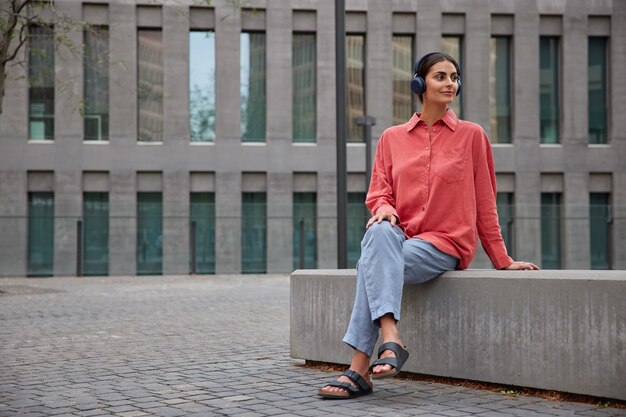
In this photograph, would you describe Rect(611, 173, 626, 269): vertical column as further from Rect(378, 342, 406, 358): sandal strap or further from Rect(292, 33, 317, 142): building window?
Rect(378, 342, 406, 358): sandal strap

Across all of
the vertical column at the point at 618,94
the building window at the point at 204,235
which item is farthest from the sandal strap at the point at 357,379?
the vertical column at the point at 618,94

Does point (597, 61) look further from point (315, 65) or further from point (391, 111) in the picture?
point (315, 65)

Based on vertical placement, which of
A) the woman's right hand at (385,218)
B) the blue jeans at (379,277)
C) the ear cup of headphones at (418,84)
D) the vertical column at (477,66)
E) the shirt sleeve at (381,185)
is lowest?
the blue jeans at (379,277)

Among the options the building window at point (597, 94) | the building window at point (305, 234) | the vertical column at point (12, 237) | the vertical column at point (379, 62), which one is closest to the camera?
the vertical column at point (12, 237)

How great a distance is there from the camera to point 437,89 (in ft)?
18.3

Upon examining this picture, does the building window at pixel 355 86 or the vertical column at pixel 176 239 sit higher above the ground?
the building window at pixel 355 86

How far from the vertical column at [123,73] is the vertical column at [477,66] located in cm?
1031

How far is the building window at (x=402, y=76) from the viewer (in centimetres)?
2753

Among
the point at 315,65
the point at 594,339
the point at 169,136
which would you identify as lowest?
the point at 594,339

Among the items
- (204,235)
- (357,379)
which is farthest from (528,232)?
(357,379)

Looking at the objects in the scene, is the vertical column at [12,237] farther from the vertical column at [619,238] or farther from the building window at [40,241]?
the vertical column at [619,238]

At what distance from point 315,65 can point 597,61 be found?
9220mm

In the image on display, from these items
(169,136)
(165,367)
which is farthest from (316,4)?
(165,367)

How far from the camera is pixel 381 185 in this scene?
570cm
